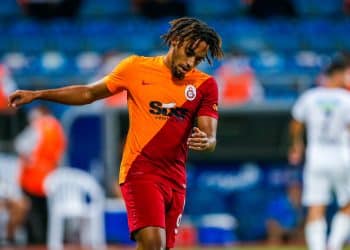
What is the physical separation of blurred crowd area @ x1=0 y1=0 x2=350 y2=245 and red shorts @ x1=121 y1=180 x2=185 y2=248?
741 cm

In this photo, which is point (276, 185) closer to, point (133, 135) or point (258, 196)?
point (258, 196)

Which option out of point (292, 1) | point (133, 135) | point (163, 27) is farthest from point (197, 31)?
point (292, 1)

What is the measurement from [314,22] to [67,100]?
12.1 meters

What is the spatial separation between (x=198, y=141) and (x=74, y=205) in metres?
8.35

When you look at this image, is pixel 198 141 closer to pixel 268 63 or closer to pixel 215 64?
pixel 215 64

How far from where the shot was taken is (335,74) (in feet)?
38.1

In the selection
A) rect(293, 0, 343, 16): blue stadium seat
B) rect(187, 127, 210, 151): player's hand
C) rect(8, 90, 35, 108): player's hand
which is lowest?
rect(187, 127, 210, 151): player's hand

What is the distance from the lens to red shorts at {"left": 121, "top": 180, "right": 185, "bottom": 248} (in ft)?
24.1

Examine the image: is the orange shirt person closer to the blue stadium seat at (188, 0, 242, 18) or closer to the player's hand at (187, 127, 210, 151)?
the blue stadium seat at (188, 0, 242, 18)

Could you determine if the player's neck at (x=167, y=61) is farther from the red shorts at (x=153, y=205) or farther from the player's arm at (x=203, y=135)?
the red shorts at (x=153, y=205)

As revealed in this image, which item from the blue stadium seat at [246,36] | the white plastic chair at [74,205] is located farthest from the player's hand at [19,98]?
the blue stadium seat at [246,36]

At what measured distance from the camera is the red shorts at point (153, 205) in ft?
24.1

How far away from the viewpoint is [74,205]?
1512 centimetres

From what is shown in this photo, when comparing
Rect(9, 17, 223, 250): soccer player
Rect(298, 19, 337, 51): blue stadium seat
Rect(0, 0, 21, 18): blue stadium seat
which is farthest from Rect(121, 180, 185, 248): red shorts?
Rect(0, 0, 21, 18): blue stadium seat
